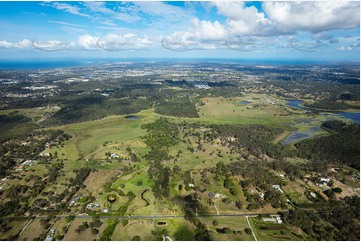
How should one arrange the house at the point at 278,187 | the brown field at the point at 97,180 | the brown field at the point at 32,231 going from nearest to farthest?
the brown field at the point at 32,231, the house at the point at 278,187, the brown field at the point at 97,180

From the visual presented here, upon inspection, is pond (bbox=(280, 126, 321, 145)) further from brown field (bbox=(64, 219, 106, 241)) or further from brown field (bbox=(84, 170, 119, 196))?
brown field (bbox=(64, 219, 106, 241))

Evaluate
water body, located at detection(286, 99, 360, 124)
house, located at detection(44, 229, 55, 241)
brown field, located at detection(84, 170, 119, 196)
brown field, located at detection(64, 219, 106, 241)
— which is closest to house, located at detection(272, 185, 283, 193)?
brown field, located at detection(64, 219, 106, 241)

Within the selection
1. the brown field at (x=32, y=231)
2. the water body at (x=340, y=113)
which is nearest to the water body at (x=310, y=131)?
the water body at (x=340, y=113)

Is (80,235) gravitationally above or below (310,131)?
below

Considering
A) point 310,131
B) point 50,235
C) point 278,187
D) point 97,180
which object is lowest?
point 50,235

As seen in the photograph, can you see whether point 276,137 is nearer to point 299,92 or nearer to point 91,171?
point 91,171

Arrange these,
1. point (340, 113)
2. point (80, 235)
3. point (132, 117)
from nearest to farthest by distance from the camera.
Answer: point (80, 235), point (132, 117), point (340, 113)

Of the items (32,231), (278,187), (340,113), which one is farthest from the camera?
(340,113)

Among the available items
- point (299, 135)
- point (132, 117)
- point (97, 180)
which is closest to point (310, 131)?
point (299, 135)

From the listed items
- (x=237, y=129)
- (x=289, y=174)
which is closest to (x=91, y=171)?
(x=289, y=174)

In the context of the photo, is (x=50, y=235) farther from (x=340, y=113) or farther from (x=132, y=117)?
(x=340, y=113)

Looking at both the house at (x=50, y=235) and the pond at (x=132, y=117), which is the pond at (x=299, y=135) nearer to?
the pond at (x=132, y=117)
